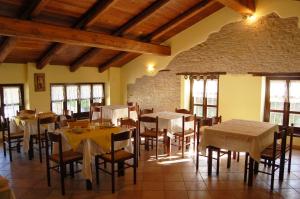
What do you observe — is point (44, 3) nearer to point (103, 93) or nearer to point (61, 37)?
point (61, 37)

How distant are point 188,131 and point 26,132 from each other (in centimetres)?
351

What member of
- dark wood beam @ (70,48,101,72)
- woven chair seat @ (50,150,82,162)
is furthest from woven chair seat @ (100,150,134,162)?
dark wood beam @ (70,48,101,72)

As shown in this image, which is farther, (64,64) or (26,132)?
(64,64)

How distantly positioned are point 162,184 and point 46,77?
5.05 metres

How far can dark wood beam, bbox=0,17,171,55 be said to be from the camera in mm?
4133

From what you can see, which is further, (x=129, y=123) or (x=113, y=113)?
(x=113, y=113)

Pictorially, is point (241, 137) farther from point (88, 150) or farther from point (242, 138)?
point (88, 150)

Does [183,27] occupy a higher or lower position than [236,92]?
higher

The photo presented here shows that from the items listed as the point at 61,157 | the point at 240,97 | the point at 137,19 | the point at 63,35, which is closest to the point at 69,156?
the point at 61,157

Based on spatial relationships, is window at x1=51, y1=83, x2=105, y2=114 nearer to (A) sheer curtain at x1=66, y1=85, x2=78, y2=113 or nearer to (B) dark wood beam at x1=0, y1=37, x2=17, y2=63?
(A) sheer curtain at x1=66, y1=85, x2=78, y2=113

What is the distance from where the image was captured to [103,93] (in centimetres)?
891

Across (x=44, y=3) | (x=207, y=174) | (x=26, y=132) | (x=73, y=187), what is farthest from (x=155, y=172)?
(x=44, y=3)

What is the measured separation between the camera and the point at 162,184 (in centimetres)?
384

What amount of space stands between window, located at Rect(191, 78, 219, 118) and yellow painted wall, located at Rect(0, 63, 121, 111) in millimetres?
3178
